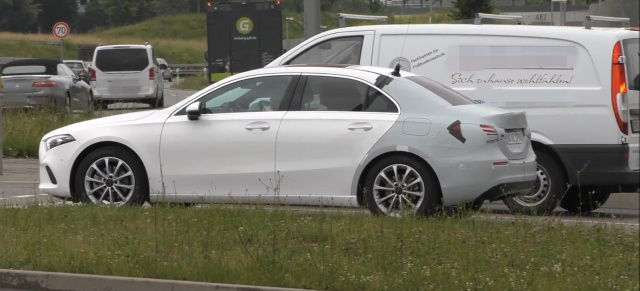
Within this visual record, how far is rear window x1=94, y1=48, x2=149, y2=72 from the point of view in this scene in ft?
119

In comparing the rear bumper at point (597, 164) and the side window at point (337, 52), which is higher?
the side window at point (337, 52)

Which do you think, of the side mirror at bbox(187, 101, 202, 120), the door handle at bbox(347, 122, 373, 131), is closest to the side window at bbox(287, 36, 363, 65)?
the side mirror at bbox(187, 101, 202, 120)

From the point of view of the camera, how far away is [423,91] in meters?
11.3

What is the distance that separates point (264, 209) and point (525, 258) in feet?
9.64

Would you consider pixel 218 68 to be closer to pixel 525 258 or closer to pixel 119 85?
pixel 119 85

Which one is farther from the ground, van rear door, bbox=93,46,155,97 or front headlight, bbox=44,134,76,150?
front headlight, bbox=44,134,76,150

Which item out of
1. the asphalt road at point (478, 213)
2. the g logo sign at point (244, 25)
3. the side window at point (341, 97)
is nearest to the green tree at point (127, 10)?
the g logo sign at point (244, 25)

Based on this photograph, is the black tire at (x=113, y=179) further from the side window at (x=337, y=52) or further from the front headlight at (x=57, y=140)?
the side window at (x=337, y=52)

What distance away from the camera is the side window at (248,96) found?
11719mm

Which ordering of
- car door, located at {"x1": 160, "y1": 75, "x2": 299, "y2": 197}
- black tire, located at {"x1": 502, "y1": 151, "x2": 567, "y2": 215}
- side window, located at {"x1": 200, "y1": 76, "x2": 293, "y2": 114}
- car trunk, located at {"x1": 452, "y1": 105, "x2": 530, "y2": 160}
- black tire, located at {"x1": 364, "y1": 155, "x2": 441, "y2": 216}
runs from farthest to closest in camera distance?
black tire, located at {"x1": 502, "y1": 151, "x2": 567, "y2": 215} < side window, located at {"x1": 200, "y1": 76, "x2": 293, "y2": 114} < car door, located at {"x1": 160, "y1": 75, "x2": 299, "y2": 197} < car trunk, located at {"x1": 452, "y1": 105, "x2": 530, "y2": 160} < black tire, located at {"x1": 364, "y1": 155, "x2": 441, "y2": 216}

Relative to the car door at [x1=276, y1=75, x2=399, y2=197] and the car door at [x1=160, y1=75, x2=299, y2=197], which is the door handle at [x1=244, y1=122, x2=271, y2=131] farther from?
the car door at [x1=276, y1=75, x2=399, y2=197]

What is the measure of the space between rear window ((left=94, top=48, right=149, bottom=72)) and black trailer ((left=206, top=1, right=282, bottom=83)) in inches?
79.7

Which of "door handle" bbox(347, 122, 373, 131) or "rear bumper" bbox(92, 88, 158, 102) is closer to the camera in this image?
"door handle" bbox(347, 122, 373, 131)

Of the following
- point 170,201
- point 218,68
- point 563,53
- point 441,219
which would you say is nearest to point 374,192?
point 441,219
